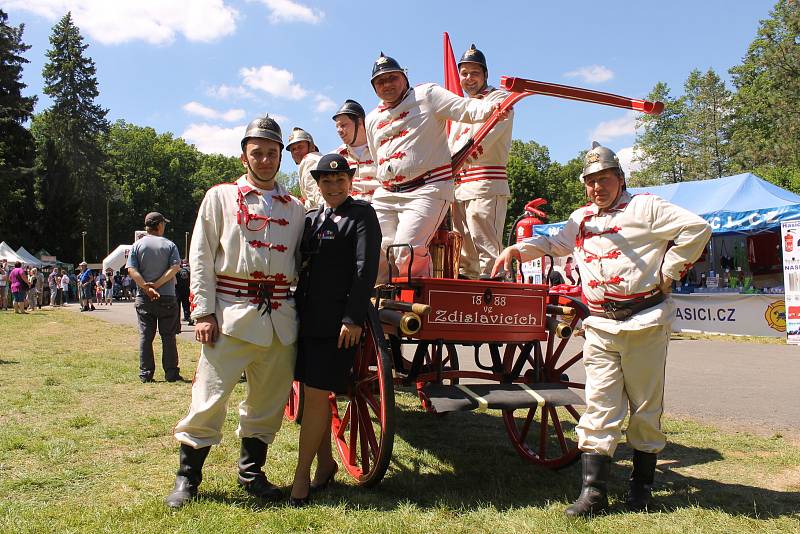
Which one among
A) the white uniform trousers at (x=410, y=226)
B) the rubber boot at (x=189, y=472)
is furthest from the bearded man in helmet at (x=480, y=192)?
the rubber boot at (x=189, y=472)

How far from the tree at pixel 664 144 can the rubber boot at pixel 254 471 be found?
42.2 meters

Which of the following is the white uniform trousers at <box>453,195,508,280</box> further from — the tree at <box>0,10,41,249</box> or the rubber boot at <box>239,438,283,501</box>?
the tree at <box>0,10,41,249</box>

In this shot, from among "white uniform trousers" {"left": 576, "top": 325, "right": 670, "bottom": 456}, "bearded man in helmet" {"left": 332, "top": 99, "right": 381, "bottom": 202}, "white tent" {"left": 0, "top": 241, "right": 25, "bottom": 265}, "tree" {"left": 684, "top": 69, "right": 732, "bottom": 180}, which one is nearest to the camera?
"white uniform trousers" {"left": 576, "top": 325, "right": 670, "bottom": 456}

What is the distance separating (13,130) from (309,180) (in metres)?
34.7

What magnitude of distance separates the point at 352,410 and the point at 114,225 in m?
52.1

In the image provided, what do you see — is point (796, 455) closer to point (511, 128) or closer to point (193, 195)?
point (511, 128)

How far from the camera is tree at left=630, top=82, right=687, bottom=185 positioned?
4169 centimetres

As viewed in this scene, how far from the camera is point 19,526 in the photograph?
9.55ft

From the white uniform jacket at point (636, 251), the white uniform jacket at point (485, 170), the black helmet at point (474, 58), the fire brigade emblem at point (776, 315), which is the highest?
the black helmet at point (474, 58)

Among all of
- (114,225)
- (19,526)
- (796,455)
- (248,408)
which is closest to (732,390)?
(796,455)

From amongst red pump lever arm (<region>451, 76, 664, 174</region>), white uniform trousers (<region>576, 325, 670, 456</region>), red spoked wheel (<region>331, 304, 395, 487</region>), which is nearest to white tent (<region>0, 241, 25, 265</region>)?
red spoked wheel (<region>331, 304, 395, 487</region>)

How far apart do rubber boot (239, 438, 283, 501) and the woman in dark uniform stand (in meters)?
0.16

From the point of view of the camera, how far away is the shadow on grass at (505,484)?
3.37 m

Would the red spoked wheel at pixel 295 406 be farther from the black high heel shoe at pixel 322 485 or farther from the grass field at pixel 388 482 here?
the black high heel shoe at pixel 322 485
